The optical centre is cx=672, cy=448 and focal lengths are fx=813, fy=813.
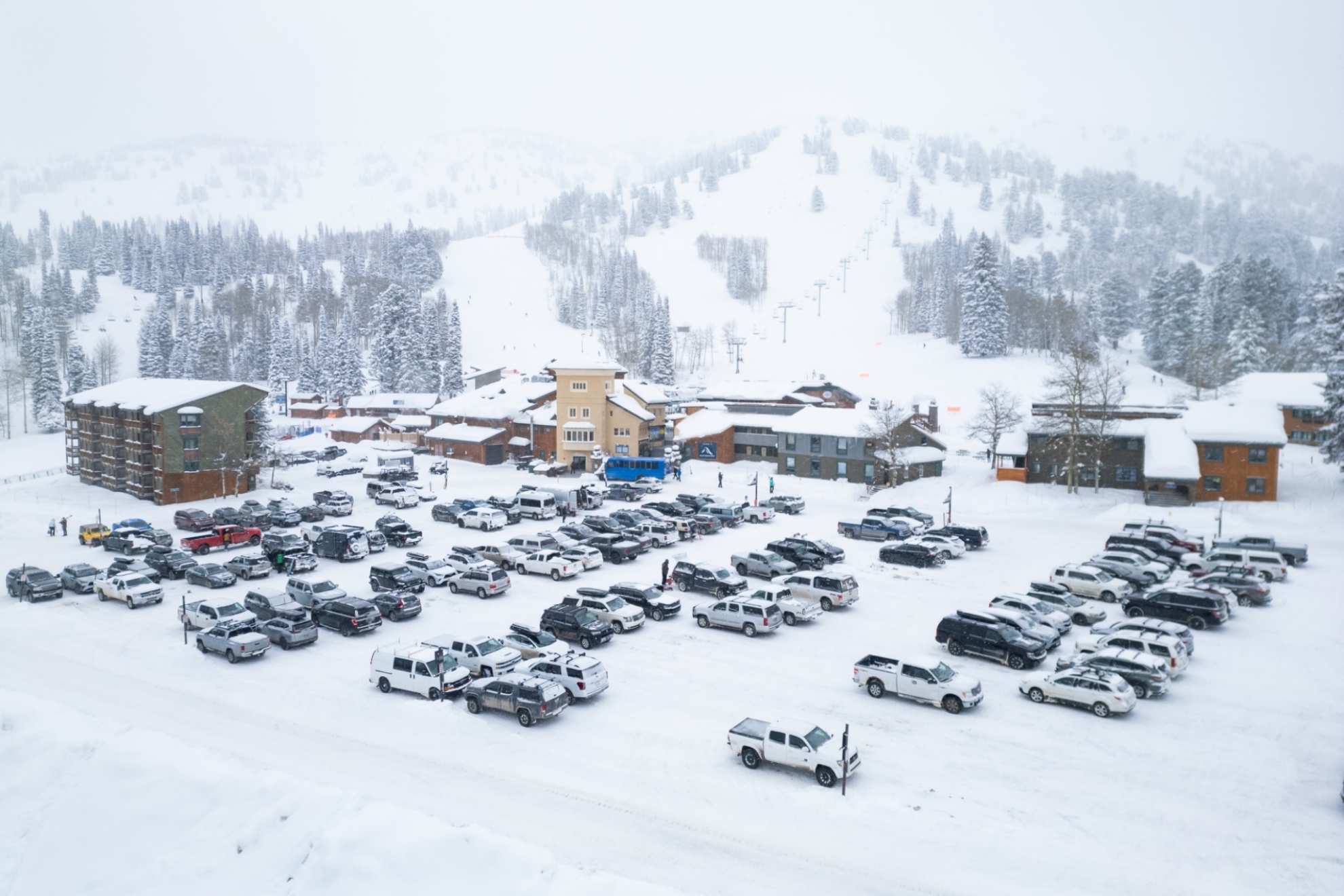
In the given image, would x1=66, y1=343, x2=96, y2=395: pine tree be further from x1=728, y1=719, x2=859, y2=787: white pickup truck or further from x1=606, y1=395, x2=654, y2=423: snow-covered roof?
x1=728, y1=719, x2=859, y2=787: white pickup truck

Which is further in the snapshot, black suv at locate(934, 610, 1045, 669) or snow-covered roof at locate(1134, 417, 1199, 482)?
snow-covered roof at locate(1134, 417, 1199, 482)

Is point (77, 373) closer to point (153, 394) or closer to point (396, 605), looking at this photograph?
point (153, 394)

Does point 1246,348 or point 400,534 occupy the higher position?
point 1246,348

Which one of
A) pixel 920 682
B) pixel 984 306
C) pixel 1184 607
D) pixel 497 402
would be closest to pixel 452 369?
pixel 497 402

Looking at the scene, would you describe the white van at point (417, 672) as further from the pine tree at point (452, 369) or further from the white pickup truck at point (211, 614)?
the pine tree at point (452, 369)

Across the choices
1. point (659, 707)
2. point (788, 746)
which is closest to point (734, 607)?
point (659, 707)

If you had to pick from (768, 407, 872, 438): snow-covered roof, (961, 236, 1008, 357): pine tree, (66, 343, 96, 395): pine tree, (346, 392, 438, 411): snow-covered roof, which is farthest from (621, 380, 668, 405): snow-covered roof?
(66, 343, 96, 395): pine tree
